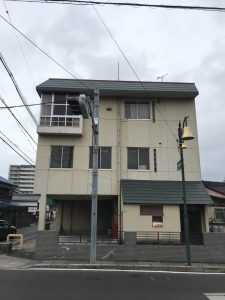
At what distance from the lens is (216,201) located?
77.5 ft

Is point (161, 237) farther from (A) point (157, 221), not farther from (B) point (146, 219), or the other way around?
(B) point (146, 219)

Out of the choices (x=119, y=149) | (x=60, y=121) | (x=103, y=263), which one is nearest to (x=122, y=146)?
(x=119, y=149)

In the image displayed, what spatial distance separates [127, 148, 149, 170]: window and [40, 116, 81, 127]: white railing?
13.5 feet

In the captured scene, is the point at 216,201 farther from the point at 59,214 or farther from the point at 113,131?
the point at 59,214

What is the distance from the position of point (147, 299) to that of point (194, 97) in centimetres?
1765

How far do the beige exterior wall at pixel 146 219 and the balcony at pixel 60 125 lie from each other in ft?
20.0

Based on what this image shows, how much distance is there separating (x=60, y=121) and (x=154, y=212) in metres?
8.68

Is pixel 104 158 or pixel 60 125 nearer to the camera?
pixel 60 125

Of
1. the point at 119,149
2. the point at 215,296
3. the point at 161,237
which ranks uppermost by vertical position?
the point at 119,149

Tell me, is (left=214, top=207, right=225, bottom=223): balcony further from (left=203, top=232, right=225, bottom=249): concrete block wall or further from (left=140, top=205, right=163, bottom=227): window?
(left=203, top=232, right=225, bottom=249): concrete block wall

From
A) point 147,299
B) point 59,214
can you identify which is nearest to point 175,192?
point 59,214

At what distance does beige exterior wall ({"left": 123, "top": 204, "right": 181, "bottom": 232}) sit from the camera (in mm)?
20188

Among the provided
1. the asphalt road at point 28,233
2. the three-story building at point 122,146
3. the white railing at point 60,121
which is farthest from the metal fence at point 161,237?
the asphalt road at point 28,233

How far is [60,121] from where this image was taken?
886 inches
